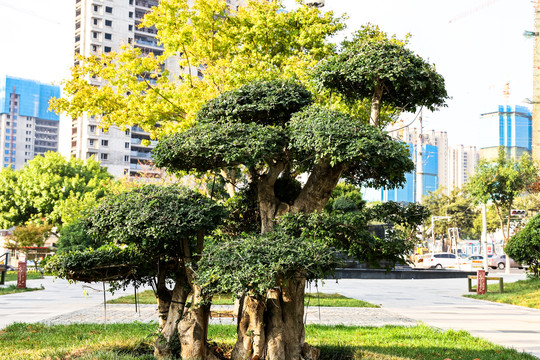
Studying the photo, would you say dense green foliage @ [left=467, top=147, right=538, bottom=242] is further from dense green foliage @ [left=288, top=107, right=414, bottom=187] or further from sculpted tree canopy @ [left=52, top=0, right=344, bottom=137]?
dense green foliage @ [left=288, top=107, right=414, bottom=187]

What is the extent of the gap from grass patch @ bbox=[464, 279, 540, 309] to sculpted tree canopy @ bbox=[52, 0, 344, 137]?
8937mm

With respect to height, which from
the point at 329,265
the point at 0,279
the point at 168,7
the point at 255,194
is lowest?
the point at 0,279

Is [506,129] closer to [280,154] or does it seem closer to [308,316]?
[308,316]

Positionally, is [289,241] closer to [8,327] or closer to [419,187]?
[8,327]

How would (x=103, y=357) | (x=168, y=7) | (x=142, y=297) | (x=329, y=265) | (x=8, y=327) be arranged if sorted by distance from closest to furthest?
1. (x=329, y=265)
2. (x=103, y=357)
3. (x=8, y=327)
4. (x=168, y=7)
5. (x=142, y=297)

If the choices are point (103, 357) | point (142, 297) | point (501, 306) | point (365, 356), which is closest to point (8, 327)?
point (103, 357)

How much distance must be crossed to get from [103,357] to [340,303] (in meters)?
9.67

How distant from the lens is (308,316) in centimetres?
1186

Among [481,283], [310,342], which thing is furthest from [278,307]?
[481,283]

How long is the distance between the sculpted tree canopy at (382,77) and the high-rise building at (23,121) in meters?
134

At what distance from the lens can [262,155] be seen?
5.50 m

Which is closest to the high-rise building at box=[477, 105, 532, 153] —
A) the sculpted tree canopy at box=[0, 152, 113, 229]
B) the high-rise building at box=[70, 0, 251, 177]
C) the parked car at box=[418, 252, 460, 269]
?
the high-rise building at box=[70, 0, 251, 177]

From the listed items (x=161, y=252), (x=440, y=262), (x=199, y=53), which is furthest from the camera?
(x=440, y=262)

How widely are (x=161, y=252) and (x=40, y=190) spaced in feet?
119
